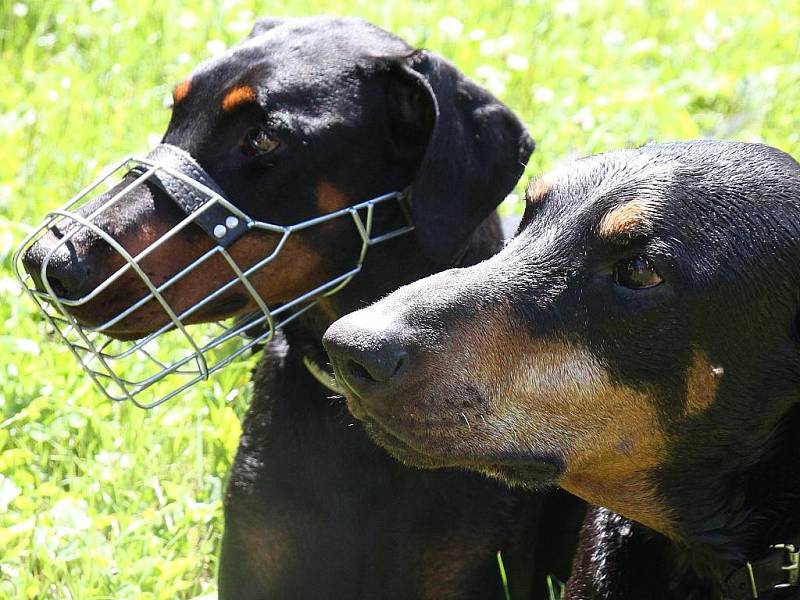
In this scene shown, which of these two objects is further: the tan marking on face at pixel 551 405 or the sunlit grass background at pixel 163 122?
the sunlit grass background at pixel 163 122

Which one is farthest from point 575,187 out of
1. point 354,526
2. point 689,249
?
point 354,526

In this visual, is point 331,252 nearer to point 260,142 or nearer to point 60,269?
point 260,142

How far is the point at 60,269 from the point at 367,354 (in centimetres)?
119

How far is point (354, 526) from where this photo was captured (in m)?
3.84

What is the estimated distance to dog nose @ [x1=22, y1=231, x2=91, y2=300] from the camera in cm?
353

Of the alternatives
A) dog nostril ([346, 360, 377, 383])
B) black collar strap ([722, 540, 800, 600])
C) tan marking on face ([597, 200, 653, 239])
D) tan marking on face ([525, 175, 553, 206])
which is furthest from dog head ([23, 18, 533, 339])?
black collar strap ([722, 540, 800, 600])

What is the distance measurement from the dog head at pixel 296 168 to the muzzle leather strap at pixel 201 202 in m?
0.04

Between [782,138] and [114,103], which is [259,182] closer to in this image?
[114,103]

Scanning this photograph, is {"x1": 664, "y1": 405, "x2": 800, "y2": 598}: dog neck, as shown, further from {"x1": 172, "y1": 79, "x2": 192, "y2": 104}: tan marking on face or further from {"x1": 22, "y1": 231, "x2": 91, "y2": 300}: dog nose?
{"x1": 172, "y1": 79, "x2": 192, "y2": 104}: tan marking on face

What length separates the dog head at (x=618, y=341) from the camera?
2.89 metres

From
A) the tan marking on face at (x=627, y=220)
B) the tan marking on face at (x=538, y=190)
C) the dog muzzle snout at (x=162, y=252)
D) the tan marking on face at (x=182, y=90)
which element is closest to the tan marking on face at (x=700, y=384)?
the tan marking on face at (x=627, y=220)

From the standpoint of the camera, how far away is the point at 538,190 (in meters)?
3.35

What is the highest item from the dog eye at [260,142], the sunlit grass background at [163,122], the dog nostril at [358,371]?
the dog eye at [260,142]

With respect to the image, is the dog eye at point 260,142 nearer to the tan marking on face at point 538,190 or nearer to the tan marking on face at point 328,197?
the tan marking on face at point 328,197
